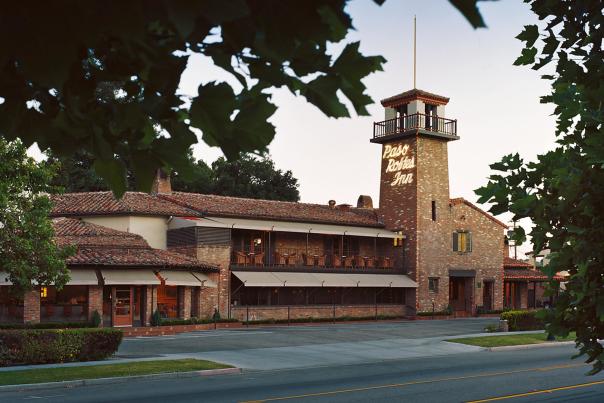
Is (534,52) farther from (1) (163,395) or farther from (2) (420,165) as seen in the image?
(2) (420,165)

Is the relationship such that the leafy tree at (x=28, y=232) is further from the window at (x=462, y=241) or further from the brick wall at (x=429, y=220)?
the window at (x=462, y=241)

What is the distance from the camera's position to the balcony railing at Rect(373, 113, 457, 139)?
52000mm

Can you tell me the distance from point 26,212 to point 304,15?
23311 mm

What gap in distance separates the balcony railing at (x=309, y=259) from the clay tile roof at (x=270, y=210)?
2.16m

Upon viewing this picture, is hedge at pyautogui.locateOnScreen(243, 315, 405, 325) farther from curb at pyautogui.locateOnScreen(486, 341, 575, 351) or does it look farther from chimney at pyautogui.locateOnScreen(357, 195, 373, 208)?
curb at pyautogui.locateOnScreen(486, 341, 575, 351)

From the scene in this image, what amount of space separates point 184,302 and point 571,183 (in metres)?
36.7

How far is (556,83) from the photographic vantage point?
5.52m

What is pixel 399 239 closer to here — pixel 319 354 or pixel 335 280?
pixel 335 280

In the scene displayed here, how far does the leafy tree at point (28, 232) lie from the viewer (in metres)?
22.8

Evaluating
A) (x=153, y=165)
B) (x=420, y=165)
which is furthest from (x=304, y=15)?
(x=420, y=165)

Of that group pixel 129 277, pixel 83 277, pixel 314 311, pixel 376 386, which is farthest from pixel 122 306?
pixel 376 386

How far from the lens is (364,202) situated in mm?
59344

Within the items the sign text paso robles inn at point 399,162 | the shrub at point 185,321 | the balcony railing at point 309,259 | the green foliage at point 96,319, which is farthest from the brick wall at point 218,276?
the sign text paso robles inn at point 399,162

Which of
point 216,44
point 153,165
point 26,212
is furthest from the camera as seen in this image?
point 26,212
